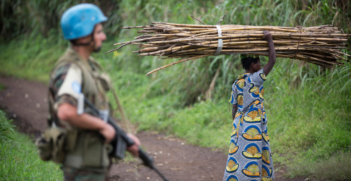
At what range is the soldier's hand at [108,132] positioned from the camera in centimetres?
192

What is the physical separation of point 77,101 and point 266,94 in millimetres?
4559

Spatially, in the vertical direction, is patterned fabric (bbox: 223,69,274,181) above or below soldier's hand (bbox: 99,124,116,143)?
above

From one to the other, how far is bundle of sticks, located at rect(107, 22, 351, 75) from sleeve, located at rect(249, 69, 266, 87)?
0.83ft

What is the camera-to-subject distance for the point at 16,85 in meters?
11.1

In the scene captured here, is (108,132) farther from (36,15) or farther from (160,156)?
A: (36,15)

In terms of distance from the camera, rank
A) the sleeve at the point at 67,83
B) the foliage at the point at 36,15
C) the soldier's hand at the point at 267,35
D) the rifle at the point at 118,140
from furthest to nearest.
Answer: the foliage at the point at 36,15, the soldier's hand at the point at 267,35, the rifle at the point at 118,140, the sleeve at the point at 67,83

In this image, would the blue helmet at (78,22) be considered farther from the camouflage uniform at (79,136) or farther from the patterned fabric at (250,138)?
the patterned fabric at (250,138)

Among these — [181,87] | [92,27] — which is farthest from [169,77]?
[92,27]

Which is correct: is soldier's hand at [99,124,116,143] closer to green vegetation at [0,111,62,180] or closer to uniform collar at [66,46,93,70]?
uniform collar at [66,46,93,70]

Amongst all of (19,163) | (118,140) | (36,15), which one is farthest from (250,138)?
(36,15)

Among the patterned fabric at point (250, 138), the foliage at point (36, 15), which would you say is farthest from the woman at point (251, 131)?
the foliage at point (36, 15)

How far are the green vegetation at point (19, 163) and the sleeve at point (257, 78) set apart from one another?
7.54 ft

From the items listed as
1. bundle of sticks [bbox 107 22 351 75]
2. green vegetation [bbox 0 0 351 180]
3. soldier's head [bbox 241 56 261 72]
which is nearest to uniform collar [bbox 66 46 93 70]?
bundle of sticks [bbox 107 22 351 75]

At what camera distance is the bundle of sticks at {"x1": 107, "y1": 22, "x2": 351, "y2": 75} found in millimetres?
3240
